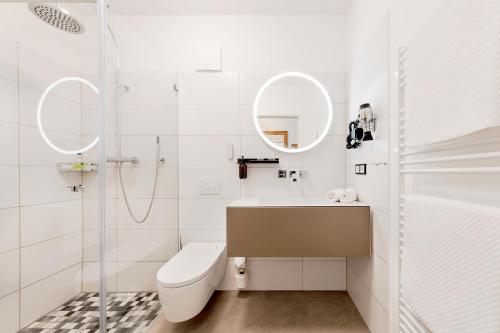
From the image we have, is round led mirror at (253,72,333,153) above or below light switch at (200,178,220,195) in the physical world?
above

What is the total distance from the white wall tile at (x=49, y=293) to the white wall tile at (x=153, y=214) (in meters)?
0.33

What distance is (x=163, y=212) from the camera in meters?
1.76

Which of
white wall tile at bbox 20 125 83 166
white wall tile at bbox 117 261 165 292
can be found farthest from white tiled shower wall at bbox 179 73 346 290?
white wall tile at bbox 20 125 83 166

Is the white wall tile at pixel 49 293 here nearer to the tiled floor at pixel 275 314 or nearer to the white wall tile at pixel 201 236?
the tiled floor at pixel 275 314

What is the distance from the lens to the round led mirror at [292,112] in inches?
74.6

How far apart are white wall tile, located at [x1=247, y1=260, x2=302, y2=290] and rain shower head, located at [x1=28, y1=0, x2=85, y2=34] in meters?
1.92

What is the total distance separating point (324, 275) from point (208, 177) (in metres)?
1.30

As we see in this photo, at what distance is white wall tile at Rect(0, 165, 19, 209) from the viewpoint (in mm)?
926

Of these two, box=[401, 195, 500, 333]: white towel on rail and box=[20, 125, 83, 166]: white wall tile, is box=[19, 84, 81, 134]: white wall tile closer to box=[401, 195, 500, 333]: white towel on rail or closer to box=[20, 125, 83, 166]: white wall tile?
box=[20, 125, 83, 166]: white wall tile

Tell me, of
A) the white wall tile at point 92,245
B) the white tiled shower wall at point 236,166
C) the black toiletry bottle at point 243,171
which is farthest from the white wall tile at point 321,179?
the white wall tile at point 92,245

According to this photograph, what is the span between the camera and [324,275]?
1.88 meters

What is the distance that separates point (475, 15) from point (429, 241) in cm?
69

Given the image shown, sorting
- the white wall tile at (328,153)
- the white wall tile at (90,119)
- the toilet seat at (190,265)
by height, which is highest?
the white wall tile at (90,119)

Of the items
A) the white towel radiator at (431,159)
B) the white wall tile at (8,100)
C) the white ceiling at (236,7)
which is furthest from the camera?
the white ceiling at (236,7)
